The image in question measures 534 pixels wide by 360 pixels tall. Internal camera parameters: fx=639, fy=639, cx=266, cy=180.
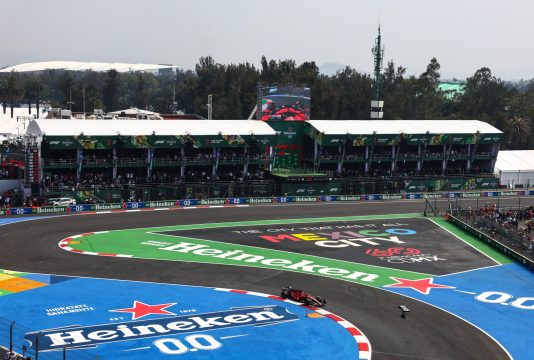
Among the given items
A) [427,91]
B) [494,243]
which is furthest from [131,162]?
[427,91]

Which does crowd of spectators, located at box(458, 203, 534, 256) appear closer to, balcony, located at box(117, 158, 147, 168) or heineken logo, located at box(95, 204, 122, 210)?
heineken logo, located at box(95, 204, 122, 210)

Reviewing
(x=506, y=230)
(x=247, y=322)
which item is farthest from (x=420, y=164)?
(x=247, y=322)

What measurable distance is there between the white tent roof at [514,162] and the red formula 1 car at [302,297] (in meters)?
69.8

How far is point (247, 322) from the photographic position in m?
32.1

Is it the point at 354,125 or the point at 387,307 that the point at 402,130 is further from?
the point at 387,307

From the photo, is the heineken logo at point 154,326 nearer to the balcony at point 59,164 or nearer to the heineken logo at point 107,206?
the heineken logo at point 107,206

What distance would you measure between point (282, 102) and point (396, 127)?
58.4ft

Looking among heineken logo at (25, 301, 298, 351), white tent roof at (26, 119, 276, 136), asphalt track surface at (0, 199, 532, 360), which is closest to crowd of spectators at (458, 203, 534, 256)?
asphalt track surface at (0, 199, 532, 360)

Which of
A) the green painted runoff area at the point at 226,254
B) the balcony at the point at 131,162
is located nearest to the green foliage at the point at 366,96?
the balcony at the point at 131,162

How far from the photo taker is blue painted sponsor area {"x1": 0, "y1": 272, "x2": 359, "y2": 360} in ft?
92.4

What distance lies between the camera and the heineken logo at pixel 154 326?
94.2ft

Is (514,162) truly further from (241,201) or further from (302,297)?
(302,297)

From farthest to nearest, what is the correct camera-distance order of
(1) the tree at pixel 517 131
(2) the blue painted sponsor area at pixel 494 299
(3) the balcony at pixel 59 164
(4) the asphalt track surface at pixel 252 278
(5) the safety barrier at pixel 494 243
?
(1) the tree at pixel 517 131
(3) the balcony at pixel 59 164
(5) the safety barrier at pixel 494 243
(2) the blue painted sponsor area at pixel 494 299
(4) the asphalt track surface at pixel 252 278

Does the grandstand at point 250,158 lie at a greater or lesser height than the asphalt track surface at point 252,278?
Result: greater
